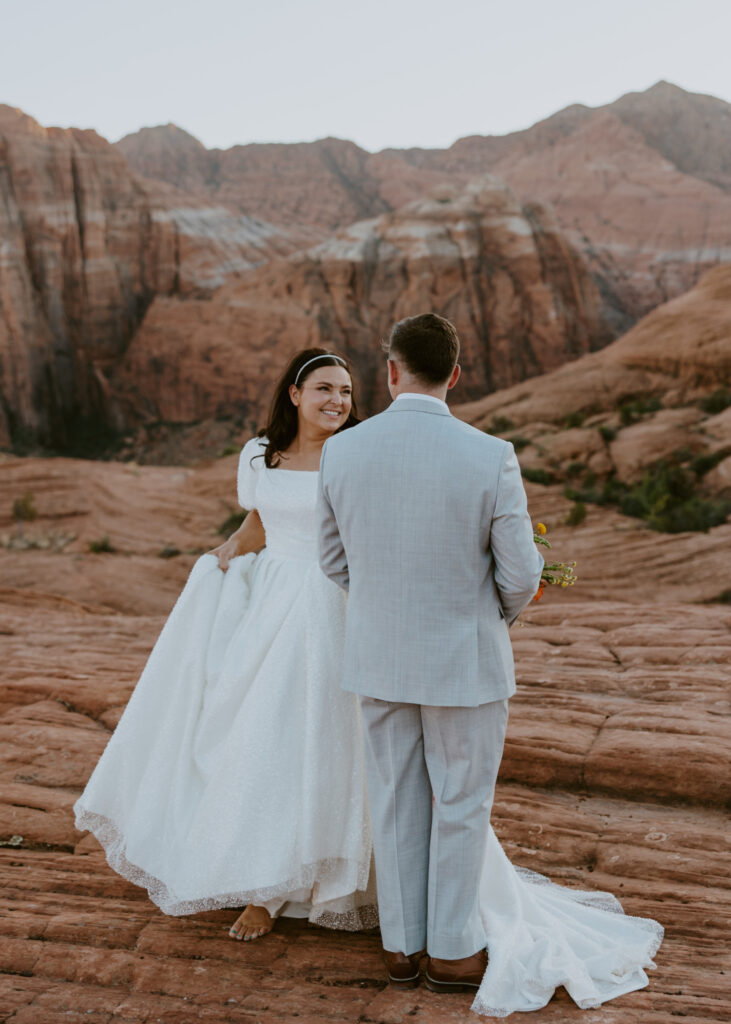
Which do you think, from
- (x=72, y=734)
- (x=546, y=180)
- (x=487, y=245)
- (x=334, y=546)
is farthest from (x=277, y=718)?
(x=546, y=180)

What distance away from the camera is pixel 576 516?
15305 mm

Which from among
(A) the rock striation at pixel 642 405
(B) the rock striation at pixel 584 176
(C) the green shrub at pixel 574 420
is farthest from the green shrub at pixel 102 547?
(B) the rock striation at pixel 584 176

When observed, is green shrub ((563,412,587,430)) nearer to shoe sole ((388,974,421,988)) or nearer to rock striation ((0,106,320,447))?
shoe sole ((388,974,421,988))

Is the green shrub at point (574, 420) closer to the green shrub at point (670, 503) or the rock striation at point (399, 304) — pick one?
the green shrub at point (670, 503)

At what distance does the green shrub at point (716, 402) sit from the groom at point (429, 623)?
19097 millimetres

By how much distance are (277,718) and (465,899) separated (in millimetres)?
840

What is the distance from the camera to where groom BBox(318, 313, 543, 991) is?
239 cm

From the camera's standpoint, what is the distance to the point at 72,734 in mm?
5234

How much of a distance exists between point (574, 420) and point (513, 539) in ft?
66.7

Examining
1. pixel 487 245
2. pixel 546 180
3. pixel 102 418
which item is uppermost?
pixel 546 180

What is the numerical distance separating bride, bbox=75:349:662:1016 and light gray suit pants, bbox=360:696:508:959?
20 cm

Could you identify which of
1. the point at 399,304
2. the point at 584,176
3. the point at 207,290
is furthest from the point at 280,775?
the point at 584,176

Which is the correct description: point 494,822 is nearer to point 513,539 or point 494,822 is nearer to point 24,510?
point 513,539

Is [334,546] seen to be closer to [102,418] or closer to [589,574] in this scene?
[589,574]
